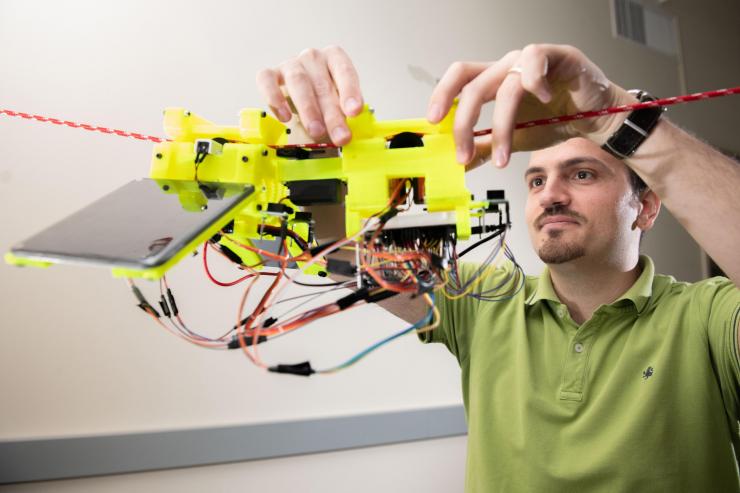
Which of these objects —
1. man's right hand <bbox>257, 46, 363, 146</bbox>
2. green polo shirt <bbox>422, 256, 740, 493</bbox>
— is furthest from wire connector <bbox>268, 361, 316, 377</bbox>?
green polo shirt <bbox>422, 256, 740, 493</bbox>

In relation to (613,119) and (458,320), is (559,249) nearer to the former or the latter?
(458,320)

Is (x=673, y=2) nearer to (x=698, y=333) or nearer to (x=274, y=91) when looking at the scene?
(x=698, y=333)

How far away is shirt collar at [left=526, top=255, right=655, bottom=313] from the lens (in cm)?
102

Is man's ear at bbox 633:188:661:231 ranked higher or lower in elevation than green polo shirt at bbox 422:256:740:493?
higher

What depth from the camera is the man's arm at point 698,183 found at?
26.0 inches

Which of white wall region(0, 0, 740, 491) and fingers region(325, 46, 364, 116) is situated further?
white wall region(0, 0, 740, 491)

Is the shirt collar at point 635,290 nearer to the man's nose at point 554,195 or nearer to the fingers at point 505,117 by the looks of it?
the man's nose at point 554,195

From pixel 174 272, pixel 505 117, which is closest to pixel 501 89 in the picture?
pixel 505 117

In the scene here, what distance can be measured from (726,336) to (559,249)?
353 millimetres

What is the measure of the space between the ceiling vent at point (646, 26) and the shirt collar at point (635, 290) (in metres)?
1.98

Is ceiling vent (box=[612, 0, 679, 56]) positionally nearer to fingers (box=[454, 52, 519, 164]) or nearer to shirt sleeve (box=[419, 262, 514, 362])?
shirt sleeve (box=[419, 262, 514, 362])

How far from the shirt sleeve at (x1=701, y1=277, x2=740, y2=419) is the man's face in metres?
0.22

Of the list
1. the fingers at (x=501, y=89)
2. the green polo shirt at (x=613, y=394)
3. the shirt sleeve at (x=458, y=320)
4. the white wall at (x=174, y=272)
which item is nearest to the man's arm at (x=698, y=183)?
the fingers at (x=501, y=89)

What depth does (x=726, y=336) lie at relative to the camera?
88 cm
